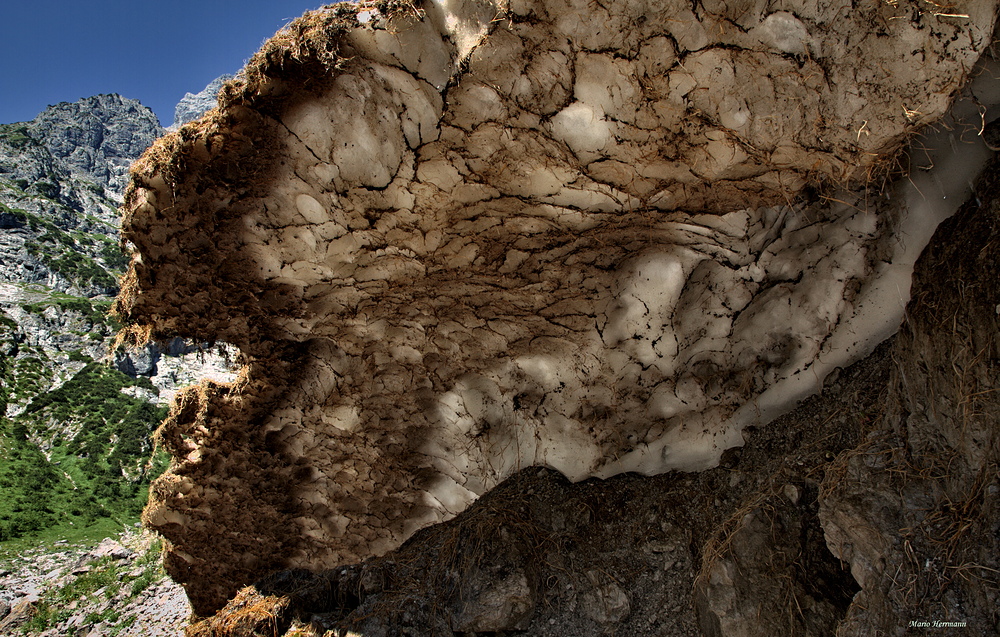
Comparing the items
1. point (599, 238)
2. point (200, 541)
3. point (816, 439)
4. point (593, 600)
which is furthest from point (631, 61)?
point (200, 541)

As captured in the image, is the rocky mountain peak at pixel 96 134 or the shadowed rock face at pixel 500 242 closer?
the shadowed rock face at pixel 500 242

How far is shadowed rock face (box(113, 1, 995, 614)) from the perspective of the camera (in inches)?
79.0

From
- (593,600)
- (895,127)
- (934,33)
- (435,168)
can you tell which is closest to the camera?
(934,33)

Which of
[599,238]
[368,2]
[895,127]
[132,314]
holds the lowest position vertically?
[895,127]

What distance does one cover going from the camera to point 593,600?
3.09 metres

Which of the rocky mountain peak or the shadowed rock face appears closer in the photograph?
the shadowed rock face

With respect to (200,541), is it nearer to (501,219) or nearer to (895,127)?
(501,219)

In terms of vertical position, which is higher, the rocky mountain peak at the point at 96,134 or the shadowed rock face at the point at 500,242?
the rocky mountain peak at the point at 96,134

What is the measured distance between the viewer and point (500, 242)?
2.64 meters

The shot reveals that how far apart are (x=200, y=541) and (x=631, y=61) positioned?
170 inches

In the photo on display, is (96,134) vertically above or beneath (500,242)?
above

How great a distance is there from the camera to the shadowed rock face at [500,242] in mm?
2008

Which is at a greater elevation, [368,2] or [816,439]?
[368,2]

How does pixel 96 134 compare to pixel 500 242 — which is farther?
pixel 96 134
